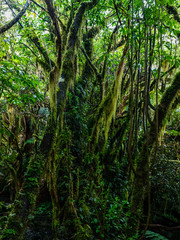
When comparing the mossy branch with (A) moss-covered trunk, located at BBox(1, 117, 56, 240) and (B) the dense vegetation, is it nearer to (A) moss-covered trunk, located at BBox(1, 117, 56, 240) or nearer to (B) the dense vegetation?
(B) the dense vegetation

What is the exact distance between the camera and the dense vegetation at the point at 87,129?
7.30 feet

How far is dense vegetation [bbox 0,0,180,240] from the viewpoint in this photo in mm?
2227

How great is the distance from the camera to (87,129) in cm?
439

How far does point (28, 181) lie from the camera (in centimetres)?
255

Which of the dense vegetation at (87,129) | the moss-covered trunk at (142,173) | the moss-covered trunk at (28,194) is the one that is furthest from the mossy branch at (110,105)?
the moss-covered trunk at (28,194)

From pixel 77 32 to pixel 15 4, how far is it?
1.68m

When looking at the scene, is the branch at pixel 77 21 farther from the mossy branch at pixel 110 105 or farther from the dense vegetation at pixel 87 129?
the mossy branch at pixel 110 105

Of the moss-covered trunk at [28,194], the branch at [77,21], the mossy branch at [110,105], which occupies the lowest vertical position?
the moss-covered trunk at [28,194]

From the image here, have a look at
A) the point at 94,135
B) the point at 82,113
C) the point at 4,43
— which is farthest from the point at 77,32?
the point at 94,135

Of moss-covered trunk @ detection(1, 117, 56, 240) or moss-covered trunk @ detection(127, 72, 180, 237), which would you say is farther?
moss-covered trunk @ detection(127, 72, 180, 237)

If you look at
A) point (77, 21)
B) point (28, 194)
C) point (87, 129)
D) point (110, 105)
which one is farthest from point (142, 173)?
point (77, 21)

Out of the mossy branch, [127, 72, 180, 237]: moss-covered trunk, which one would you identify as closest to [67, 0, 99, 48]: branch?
the mossy branch

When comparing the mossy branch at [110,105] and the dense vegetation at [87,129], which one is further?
the mossy branch at [110,105]

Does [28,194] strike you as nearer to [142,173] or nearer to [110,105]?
[142,173]
